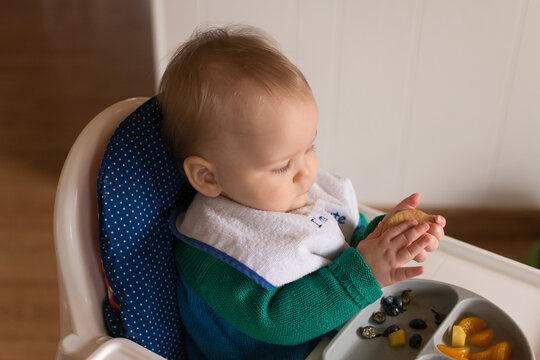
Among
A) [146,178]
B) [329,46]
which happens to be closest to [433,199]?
[329,46]

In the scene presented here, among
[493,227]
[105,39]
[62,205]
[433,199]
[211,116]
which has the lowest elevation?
[493,227]

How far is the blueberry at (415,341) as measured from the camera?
79cm

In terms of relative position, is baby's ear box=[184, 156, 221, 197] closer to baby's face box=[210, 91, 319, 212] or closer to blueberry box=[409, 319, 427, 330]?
baby's face box=[210, 91, 319, 212]

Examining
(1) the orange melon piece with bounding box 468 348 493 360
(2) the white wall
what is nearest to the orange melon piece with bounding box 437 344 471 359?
(1) the orange melon piece with bounding box 468 348 493 360

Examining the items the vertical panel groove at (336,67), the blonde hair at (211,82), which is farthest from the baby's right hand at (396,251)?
the vertical panel groove at (336,67)

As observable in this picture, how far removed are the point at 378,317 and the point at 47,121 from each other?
2215 mm

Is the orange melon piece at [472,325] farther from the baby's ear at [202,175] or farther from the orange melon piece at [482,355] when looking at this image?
the baby's ear at [202,175]

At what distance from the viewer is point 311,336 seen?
77cm

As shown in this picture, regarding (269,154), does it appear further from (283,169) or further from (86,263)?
(86,263)

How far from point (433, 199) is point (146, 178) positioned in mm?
1333

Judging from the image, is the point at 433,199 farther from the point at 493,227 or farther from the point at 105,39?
the point at 105,39

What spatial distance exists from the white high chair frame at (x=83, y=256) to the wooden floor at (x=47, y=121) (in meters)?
0.89

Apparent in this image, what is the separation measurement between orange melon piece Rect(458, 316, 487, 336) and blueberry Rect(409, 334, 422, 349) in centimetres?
6

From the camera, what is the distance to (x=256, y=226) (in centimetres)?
81
